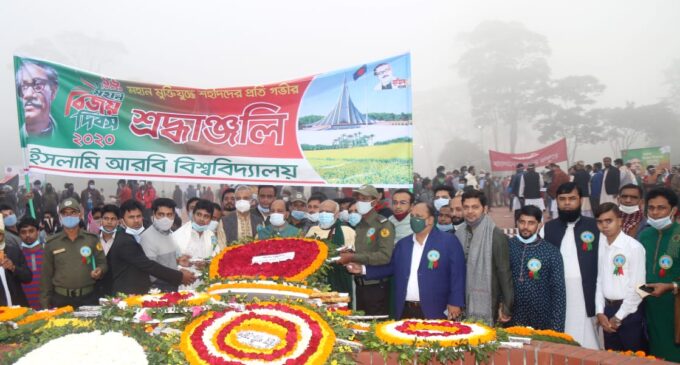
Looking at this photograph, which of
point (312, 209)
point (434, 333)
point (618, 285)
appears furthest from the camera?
point (312, 209)

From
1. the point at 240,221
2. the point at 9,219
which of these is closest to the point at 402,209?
the point at 240,221

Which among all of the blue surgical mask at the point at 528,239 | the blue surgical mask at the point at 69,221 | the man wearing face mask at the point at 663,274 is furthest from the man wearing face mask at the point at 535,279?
the blue surgical mask at the point at 69,221

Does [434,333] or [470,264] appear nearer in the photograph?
[434,333]

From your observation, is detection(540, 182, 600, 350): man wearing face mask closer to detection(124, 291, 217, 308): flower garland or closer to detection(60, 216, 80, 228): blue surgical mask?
detection(124, 291, 217, 308): flower garland

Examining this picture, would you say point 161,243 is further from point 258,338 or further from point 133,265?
point 258,338

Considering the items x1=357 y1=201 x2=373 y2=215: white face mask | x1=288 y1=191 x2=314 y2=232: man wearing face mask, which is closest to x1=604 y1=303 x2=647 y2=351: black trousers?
x1=357 y1=201 x2=373 y2=215: white face mask

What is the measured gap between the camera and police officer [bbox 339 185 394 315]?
5.91m

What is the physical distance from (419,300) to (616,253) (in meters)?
1.80

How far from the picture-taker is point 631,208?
21.5 ft

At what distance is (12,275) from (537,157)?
906 inches

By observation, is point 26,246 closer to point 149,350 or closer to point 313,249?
point 313,249

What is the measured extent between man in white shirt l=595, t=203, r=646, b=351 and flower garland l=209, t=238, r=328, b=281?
2.51 metres

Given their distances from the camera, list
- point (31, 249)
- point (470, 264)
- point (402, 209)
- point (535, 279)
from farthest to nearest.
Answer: point (31, 249)
point (402, 209)
point (470, 264)
point (535, 279)

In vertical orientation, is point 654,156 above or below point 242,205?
above
